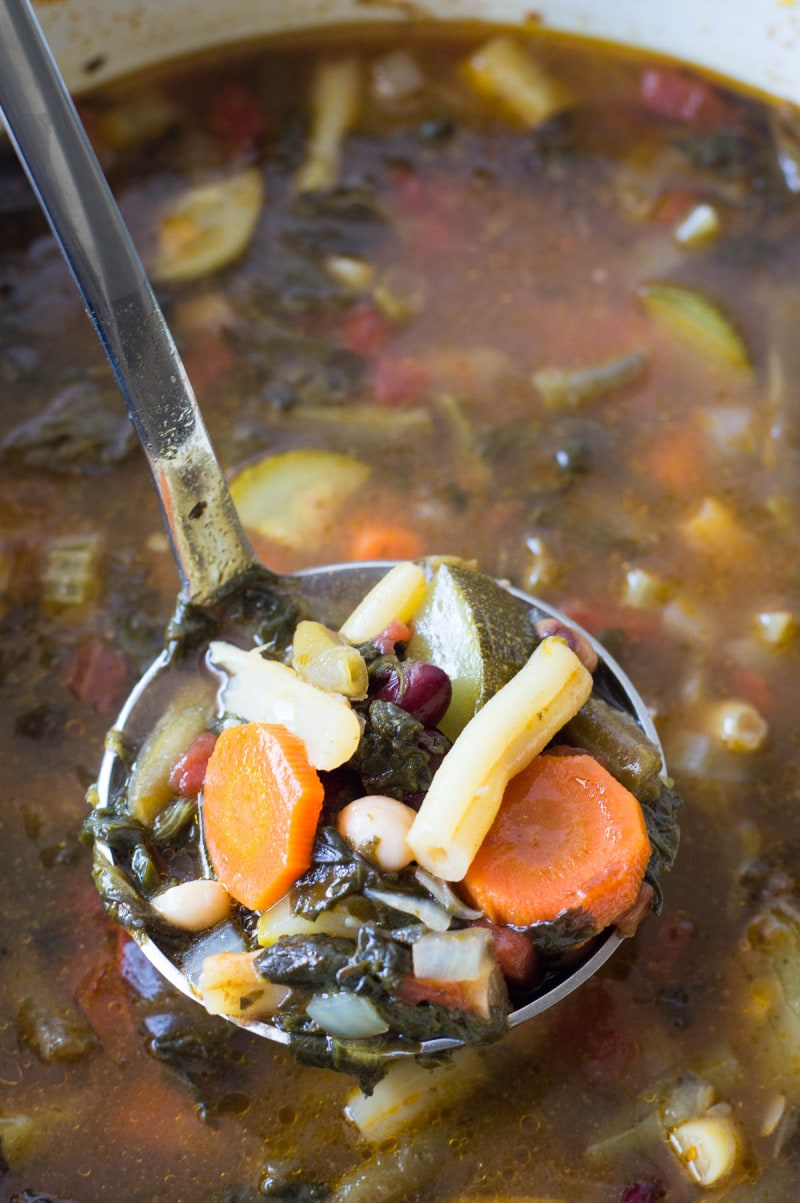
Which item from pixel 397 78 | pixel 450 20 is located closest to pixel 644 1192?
pixel 397 78

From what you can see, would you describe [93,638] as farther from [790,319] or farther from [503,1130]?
[790,319]

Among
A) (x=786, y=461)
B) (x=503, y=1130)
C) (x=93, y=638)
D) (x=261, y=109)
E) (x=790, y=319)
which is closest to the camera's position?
(x=503, y=1130)

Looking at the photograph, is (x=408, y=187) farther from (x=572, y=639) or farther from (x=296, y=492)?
(x=572, y=639)

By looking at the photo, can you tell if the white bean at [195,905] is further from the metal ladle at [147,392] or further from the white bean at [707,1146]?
the white bean at [707,1146]

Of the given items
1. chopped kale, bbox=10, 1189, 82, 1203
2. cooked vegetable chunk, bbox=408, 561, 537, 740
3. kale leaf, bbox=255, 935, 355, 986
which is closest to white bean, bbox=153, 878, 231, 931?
kale leaf, bbox=255, 935, 355, 986

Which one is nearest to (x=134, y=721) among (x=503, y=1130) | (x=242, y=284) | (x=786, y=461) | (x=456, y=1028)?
(x=456, y=1028)

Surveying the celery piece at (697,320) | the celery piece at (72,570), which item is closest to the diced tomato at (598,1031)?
the celery piece at (72,570)

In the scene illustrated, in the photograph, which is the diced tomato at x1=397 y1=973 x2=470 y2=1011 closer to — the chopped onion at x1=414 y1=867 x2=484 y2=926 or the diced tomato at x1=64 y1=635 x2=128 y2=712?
the chopped onion at x1=414 y1=867 x2=484 y2=926
